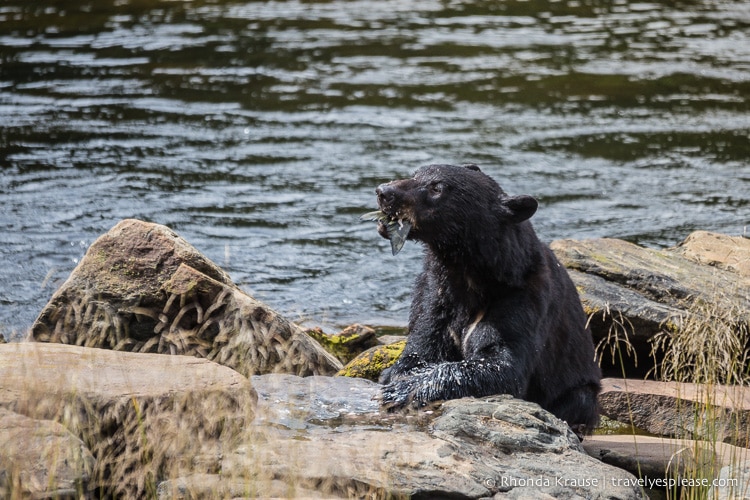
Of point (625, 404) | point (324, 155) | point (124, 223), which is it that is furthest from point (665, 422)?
point (324, 155)

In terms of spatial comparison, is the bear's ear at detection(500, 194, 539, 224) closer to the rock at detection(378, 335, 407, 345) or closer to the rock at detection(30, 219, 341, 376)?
the rock at detection(30, 219, 341, 376)

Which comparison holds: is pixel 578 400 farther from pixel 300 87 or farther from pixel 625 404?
pixel 300 87

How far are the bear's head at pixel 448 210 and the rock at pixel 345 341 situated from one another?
76.9 inches

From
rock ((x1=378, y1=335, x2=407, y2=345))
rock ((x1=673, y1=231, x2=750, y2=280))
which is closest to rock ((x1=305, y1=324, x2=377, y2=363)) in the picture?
rock ((x1=378, y1=335, x2=407, y2=345))

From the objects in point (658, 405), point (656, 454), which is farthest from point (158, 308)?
point (658, 405)

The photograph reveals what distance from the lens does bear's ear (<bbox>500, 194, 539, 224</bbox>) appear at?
5641 millimetres

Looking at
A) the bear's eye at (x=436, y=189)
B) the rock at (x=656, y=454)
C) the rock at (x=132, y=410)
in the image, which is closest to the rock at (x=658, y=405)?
the rock at (x=656, y=454)

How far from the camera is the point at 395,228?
5762 millimetres

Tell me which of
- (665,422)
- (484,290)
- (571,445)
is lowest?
(665,422)

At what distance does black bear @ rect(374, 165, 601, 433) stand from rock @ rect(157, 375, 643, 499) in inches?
10.2

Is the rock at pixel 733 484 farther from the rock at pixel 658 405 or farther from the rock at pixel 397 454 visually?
the rock at pixel 658 405

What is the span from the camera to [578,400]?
608 cm

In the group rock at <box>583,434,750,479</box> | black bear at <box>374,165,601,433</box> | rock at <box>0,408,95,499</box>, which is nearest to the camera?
rock at <box>0,408,95,499</box>

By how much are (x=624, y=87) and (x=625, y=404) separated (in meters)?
9.46
